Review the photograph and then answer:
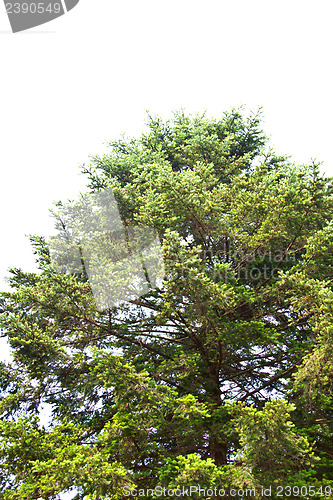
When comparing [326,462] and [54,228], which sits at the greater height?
[54,228]

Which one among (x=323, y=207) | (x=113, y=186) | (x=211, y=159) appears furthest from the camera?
(x=211, y=159)

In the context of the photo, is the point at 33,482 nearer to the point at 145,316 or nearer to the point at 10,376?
the point at 10,376

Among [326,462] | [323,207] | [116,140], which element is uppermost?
[116,140]

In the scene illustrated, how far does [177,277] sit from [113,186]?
11.7ft

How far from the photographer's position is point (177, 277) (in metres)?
6.11

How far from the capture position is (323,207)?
25.4 ft

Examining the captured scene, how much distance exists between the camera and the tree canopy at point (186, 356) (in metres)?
5.07

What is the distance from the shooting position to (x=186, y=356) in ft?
23.4

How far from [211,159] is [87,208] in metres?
4.18

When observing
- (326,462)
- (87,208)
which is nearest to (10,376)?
(87,208)

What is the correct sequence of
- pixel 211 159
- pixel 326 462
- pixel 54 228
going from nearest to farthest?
pixel 326 462
pixel 54 228
pixel 211 159

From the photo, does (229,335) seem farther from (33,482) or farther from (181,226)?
(33,482)

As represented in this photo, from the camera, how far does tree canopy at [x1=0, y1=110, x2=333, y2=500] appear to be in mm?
5074

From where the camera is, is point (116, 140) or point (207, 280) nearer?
point (207, 280)
